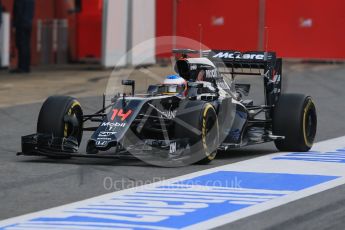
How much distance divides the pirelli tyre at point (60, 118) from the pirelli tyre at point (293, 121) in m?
2.33

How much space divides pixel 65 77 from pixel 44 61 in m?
3.41

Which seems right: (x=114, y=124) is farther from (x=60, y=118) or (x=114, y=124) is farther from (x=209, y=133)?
(x=209, y=133)

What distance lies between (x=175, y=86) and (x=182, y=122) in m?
0.71

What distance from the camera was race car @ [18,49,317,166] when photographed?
36.2ft

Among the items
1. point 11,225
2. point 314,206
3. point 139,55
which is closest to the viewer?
point 11,225

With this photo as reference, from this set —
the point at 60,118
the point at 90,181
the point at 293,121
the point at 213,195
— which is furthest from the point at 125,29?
the point at 213,195

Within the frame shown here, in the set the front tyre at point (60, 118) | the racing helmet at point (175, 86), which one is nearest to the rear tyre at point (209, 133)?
the racing helmet at point (175, 86)

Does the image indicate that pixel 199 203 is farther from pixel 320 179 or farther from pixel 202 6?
pixel 202 6

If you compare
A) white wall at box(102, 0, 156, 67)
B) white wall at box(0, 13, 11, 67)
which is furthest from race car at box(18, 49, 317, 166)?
white wall at box(0, 13, 11, 67)

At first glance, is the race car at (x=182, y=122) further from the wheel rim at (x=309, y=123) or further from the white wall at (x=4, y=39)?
the white wall at (x=4, y=39)

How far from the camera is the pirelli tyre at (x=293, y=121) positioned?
12.3 meters

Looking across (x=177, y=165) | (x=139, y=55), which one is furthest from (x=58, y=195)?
(x=139, y=55)

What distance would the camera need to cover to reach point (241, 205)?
9094mm

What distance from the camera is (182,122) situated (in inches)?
435
